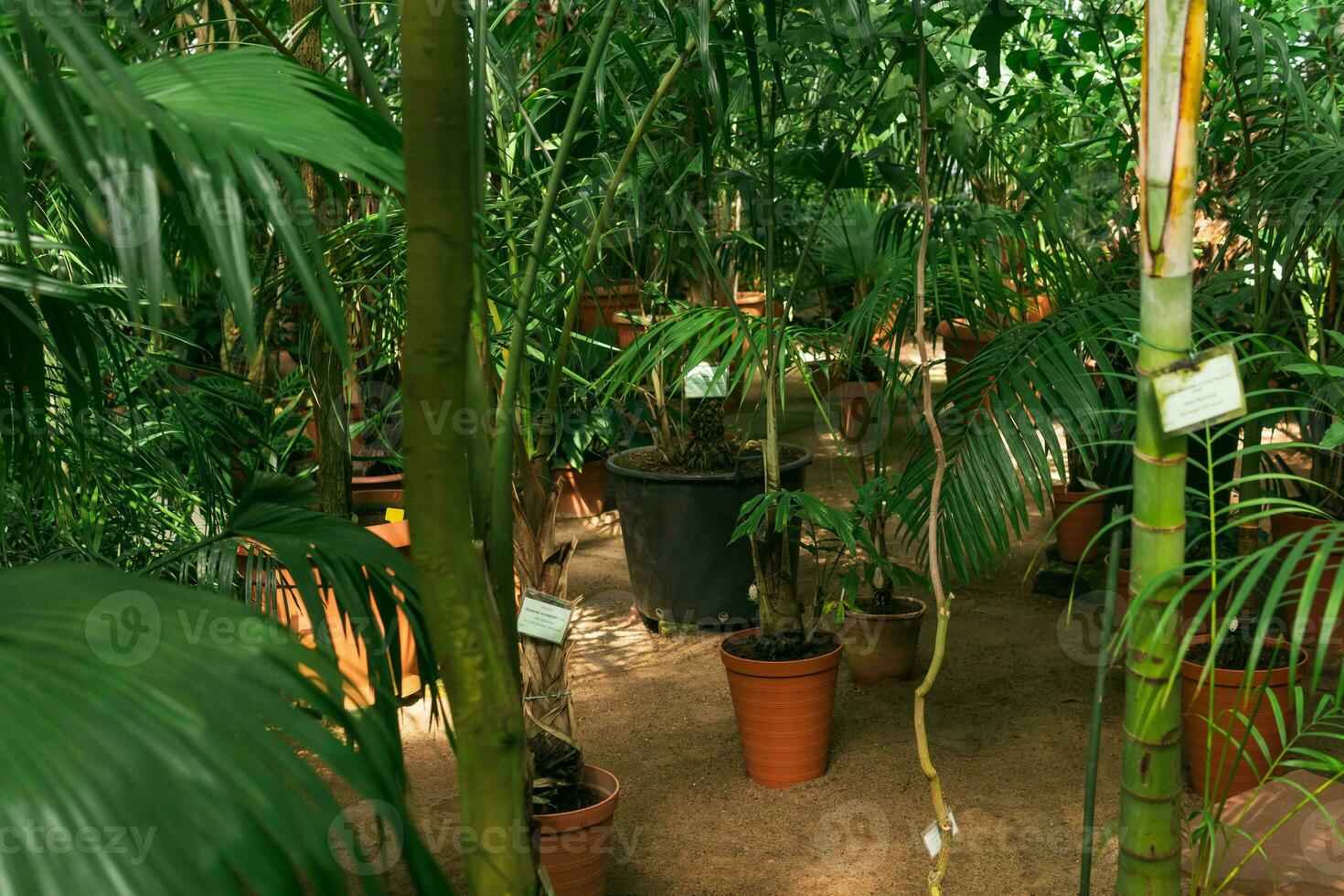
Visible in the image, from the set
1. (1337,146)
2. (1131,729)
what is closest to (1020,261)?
(1337,146)

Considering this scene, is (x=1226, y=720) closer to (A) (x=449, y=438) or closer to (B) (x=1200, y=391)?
(B) (x=1200, y=391)

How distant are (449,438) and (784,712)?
1487 mm

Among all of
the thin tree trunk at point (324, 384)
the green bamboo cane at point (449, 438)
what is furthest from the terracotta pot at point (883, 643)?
the green bamboo cane at point (449, 438)

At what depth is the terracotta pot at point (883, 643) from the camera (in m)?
2.53

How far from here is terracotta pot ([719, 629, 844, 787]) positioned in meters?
2.09

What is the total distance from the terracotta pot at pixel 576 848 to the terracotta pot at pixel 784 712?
46 centimetres

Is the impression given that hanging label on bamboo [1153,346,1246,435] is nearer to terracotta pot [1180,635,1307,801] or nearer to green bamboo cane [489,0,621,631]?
green bamboo cane [489,0,621,631]

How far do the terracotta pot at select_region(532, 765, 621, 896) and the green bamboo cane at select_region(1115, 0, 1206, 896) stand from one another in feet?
2.76

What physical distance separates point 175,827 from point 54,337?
2.27 ft

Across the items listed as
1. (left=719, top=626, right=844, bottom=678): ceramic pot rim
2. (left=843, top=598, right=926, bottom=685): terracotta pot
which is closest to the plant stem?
(left=719, top=626, right=844, bottom=678): ceramic pot rim

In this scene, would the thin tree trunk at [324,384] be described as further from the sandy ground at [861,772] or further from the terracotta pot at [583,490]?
the terracotta pot at [583,490]

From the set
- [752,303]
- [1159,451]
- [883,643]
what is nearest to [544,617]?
[1159,451]

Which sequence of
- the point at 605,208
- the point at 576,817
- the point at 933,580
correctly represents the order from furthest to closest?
the point at 576,817, the point at 933,580, the point at 605,208

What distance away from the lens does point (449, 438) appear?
733mm
